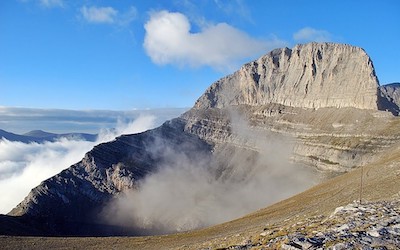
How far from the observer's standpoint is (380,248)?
20422mm

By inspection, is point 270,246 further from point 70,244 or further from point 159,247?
point 70,244

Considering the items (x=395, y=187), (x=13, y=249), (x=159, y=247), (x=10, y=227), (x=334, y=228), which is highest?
(x=334, y=228)

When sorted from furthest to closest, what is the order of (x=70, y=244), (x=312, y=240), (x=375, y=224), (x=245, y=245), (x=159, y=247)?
(x=70, y=244) < (x=159, y=247) < (x=245, y=245) < (x=375, y=224) < (x=312, y=240)

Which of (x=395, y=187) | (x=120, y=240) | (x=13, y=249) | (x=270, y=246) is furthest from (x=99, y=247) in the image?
(x=270, y=246)

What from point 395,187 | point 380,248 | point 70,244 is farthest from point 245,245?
point 70,244

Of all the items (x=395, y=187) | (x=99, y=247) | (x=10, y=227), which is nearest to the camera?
(x=395, y=187)

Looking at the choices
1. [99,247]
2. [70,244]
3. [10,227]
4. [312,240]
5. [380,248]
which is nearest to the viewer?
[380,248]

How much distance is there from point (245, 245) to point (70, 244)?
68.1 metres

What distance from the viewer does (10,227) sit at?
15512cm

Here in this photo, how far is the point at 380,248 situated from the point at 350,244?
154cm

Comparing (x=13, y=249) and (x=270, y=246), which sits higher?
(x=270, y=246)

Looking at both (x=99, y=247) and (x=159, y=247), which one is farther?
(x=99, y=247)

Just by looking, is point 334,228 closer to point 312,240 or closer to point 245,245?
point 312,240

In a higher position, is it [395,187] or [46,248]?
[395,187]
